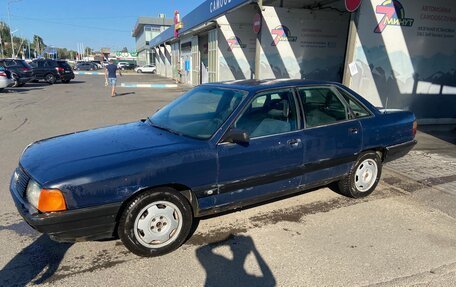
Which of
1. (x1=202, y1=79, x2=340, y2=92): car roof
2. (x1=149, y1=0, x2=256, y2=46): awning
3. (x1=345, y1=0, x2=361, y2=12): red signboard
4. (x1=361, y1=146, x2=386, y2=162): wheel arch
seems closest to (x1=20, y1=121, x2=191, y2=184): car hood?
(x1=202, y1=79, x2=340, y2=92): car roof

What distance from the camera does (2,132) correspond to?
338 inches

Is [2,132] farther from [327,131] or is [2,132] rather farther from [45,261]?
[327,131]

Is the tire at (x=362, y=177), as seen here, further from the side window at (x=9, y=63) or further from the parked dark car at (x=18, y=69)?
the side window at (x=9, y=63)

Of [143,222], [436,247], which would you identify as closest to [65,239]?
[143,222]

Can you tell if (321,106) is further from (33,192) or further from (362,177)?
(33,192)

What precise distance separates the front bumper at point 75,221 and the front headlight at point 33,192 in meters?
0.05

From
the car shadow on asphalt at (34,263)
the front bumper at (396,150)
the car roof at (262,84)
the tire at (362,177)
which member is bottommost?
→ the car shadow on asphalt at (34,263)

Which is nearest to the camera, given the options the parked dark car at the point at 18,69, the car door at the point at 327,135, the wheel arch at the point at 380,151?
the car door at the point at 327,135

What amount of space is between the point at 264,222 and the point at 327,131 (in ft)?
4.27

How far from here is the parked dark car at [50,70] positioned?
84.8 ft

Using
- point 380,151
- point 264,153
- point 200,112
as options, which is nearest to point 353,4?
point 380,151

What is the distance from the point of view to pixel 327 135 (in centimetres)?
405

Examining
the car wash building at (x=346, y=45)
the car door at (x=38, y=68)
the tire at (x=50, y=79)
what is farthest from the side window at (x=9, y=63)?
the car wash building at (x=346, y=45)

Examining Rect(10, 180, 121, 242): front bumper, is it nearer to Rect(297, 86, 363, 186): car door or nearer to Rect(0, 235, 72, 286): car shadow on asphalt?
Rect(0, 235, 72, 286): car shadow on asphalt
